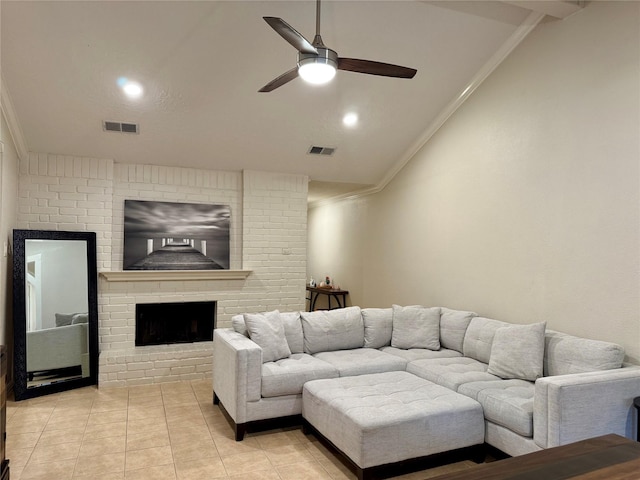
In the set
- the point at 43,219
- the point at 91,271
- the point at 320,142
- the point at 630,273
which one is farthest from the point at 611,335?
the point at 43,219

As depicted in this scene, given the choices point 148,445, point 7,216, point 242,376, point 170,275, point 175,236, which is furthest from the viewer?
point 175,236

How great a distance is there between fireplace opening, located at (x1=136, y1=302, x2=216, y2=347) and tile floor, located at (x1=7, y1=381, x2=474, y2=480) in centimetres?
93

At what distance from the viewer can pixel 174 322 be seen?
5168 millimetres

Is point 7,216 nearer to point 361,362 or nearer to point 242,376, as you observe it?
point 242,376

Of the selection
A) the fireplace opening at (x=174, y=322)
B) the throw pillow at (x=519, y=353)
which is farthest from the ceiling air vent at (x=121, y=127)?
the throw pillow at (x=519, y=353)

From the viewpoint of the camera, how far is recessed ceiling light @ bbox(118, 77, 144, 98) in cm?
381

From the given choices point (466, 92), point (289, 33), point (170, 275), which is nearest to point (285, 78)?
point (289, 33)

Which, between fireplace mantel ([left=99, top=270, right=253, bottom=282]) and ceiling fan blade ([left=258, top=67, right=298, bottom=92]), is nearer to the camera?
ceiling fan blade ([left=258, top=67, right=298, bottom=92])

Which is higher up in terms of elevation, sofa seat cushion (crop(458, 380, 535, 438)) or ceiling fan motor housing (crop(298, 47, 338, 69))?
ceiling fan motor housing (crop(298, 47, 338, 69))

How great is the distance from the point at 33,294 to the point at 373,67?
12.3 ft

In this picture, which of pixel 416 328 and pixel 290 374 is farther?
pixel 416 328

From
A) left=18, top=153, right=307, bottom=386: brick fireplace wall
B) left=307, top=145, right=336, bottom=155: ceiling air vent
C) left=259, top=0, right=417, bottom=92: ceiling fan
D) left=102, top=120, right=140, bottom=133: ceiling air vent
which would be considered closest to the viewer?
left=259, top=0, right=417, bottom=92: ceiling fan

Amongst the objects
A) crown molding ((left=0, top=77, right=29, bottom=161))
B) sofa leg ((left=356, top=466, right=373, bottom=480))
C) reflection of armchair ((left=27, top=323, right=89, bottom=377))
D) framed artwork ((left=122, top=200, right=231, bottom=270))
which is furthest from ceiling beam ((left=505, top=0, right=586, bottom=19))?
reflection of armchair ((left=27, top=323, right=89, bottom=377))

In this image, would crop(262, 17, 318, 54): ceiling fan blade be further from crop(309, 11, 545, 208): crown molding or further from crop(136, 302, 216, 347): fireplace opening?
crop(136, 302, 216, 347): fireplace opening
